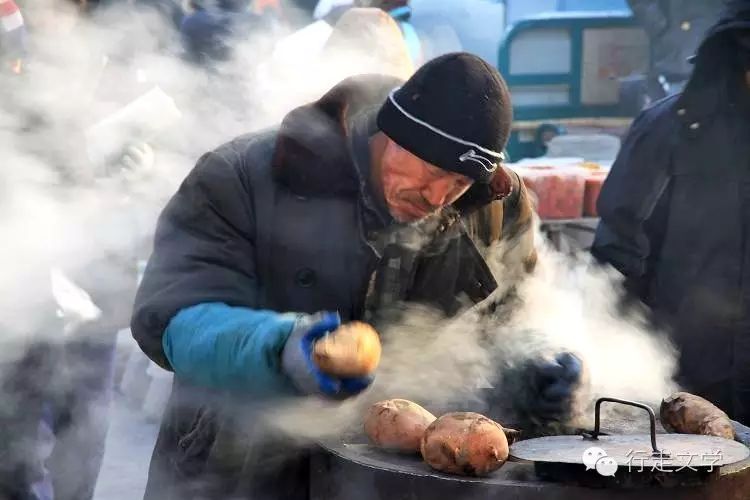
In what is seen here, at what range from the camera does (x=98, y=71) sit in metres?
4.13

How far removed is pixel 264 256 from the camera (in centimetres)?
250

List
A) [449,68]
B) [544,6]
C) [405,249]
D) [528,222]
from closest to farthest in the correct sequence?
[449,68]
[405,249]
[528,222]
[544,6]

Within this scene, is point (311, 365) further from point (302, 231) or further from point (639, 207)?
point (639, 207)

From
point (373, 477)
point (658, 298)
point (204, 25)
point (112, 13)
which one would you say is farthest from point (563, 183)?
point (373, 477)

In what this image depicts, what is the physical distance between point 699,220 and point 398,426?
1.92 meters

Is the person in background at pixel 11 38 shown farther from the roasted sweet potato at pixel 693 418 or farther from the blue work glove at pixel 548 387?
the roasted sweet potato at pixel 693 418

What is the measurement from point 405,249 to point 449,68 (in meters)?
0.50

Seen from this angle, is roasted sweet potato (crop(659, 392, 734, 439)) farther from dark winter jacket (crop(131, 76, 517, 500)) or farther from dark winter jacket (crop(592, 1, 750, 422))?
dark winter jacket (crop(592, 1, 750, 422))

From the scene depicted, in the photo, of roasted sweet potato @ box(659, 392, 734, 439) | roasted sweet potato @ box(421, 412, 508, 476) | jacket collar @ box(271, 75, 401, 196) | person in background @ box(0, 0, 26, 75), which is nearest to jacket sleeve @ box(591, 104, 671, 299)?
roasted sweet potato @ box(659, 392, 734, 439)

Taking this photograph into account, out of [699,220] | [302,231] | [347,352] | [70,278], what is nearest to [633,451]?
[347,352]

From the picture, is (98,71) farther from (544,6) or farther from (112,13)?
(544,6)

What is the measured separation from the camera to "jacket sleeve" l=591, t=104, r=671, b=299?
12.6ft

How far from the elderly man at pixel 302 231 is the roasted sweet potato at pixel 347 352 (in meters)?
0.21

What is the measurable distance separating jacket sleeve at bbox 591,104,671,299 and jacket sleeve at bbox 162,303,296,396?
1.98 m
